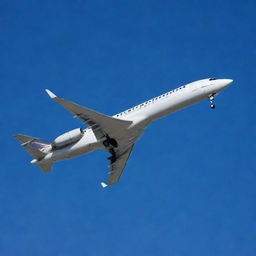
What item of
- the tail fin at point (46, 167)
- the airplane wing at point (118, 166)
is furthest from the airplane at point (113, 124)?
the airplane wing at point (118, 166)

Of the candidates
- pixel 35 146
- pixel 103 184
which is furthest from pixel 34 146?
pixel 103 184

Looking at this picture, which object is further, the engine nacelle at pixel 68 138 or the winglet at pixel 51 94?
the engine nacelle at pixel 68 138

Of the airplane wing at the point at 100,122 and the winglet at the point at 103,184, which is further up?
the airplane wing at the point at 100,122

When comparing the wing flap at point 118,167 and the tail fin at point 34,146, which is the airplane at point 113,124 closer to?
the tail fin at point 34,146

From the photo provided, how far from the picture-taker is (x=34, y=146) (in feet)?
141

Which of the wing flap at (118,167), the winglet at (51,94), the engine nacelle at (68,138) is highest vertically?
the winglet at (51,94)

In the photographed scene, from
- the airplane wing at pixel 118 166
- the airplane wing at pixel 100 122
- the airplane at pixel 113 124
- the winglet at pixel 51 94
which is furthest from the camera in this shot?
the airplane wing at pixel 118 166

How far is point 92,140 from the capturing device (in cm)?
4231

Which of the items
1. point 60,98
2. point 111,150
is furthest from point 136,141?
point 60,98

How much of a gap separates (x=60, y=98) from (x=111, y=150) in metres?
7.41

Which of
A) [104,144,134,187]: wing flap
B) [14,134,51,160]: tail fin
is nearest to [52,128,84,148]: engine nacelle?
[14,134,51,160]: tail fin

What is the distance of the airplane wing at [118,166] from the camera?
1796 inches

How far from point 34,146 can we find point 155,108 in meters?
8.95

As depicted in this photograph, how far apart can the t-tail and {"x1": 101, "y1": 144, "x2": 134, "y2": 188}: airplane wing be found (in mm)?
5675
